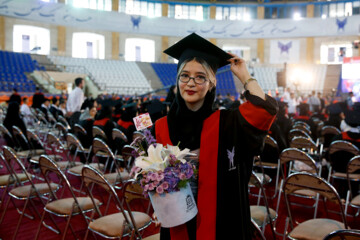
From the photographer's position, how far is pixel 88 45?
28.0 meters

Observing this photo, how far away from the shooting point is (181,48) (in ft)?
5.52

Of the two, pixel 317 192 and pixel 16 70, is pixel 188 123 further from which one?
pixel 16 70

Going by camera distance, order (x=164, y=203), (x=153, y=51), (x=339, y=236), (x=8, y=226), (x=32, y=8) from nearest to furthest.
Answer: (x=164, y=203) < (x=339, y=236) < (x=8, y=226) < (x=32, y=8) < (x=153, y=51)

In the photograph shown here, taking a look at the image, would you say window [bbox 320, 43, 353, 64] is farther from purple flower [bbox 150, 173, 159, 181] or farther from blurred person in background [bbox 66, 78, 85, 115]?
purple flower [bbox 150, 173, 159, 181]

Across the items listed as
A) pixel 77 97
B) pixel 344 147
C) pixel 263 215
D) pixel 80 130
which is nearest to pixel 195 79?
pixel 263 215

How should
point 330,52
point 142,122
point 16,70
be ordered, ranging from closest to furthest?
point 142,122 < point 16,70 < point 330,52

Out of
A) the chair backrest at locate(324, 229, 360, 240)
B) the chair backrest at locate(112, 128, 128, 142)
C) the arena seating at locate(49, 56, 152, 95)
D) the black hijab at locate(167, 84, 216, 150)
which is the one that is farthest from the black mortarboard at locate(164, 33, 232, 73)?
the arena seating at locate(49, 56, 152, 95)

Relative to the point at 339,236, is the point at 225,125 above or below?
above

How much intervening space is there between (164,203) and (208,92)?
58 cm

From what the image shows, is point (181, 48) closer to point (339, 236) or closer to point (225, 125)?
point (225, 125)

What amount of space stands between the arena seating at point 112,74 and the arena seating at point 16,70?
224cm

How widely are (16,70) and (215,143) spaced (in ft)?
69.2

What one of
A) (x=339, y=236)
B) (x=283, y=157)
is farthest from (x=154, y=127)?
(x=283, y=157)

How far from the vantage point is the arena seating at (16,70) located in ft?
58.0
